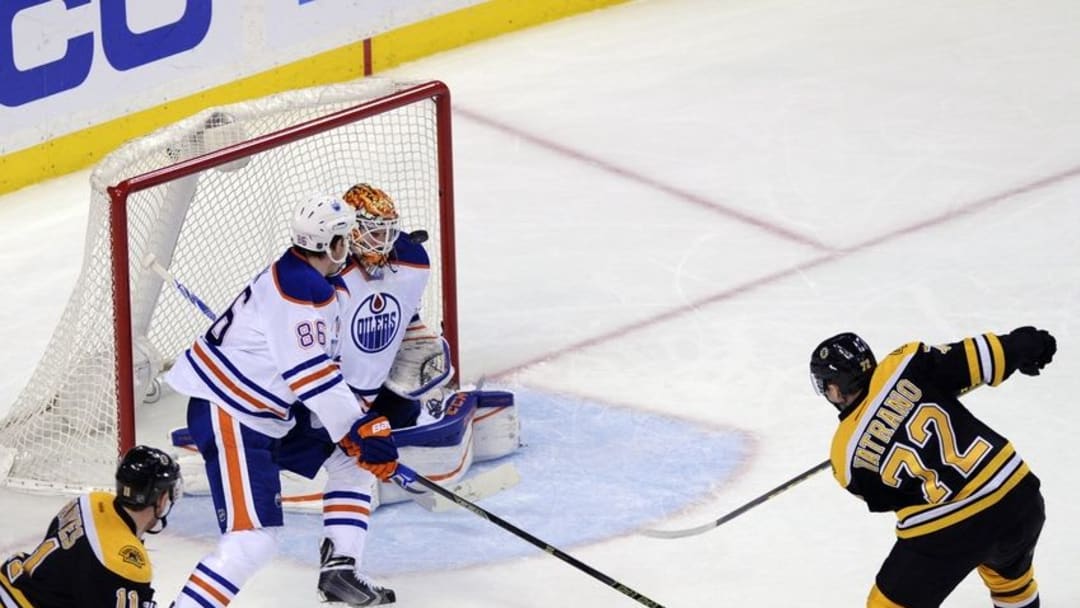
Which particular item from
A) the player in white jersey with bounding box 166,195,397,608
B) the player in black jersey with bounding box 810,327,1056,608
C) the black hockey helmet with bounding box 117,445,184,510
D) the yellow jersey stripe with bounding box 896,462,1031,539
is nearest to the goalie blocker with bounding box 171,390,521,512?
the player in white jersey with bounding box 166,195,397,608

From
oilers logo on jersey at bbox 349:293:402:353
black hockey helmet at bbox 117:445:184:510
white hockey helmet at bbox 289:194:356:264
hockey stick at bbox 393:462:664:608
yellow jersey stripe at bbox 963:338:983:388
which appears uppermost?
white hockey helmet at bbox 289:194:356:264

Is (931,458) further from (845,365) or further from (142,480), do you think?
(142,480)

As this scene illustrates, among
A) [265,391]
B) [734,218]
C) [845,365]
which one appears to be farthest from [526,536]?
[734,218]

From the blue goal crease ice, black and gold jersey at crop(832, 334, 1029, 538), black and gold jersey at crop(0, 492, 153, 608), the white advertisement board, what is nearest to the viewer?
black and gold jersey at crop(0, 492, 153, 608)

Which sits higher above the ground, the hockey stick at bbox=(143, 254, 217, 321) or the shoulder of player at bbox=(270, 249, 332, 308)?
the shoulder of player at bbox=(270, 249, 332, 308)

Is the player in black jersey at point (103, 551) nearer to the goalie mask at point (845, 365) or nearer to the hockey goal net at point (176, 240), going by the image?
the hockey goal net at point (176, 240)

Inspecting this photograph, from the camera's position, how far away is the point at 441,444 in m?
5.32

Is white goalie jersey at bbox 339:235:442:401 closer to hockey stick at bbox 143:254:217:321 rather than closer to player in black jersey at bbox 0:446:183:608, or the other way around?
hockey stick at bbox 143:254:217:321

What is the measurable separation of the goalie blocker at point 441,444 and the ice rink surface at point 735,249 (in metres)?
0.15

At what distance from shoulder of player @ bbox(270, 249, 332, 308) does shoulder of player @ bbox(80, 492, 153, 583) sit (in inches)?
28.8

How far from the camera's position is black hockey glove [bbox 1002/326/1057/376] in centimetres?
429

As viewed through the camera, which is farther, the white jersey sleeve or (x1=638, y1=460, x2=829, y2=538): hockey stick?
(x1=638, y1=460, x2=829, y2=538): hockey stick

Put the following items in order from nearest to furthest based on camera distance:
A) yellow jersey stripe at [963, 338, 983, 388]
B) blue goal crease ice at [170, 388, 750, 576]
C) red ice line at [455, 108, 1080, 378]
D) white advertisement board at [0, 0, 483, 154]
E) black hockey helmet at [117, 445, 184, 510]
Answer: black hockey helmet at [117, 445, 184, 510], yellow jersey stripe at [963, 338, 983, 388], blue goal crease ice at [170, 388, 750, 576], red ice line at [455, 108, 1080, 378], white advertisement board at [0, 0, 483, 154]

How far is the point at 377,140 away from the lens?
19.6 ft
